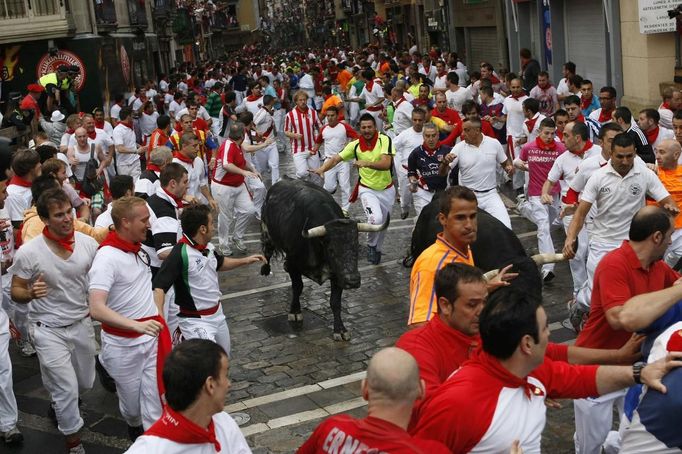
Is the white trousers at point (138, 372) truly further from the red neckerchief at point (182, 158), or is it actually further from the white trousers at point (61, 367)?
the red neckerchief at point (182, 158)

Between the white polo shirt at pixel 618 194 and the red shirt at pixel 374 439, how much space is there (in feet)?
17.0

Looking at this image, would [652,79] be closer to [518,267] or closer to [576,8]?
[576,8]

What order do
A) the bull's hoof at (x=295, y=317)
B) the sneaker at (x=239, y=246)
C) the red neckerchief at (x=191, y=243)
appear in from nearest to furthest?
the red neckerchief at (x=191, y=243) → the bull's hoof at (x=295, y=317) → the sneaker at (x=239, y=246)

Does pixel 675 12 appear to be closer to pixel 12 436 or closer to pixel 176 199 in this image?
pixel 176 199

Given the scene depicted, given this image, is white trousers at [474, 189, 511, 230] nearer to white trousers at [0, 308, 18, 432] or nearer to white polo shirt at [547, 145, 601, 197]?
white polo shirt at [547, 145, 601, 197]

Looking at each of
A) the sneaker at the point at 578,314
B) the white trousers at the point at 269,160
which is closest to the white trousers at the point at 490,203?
the sneaker at the point at 578,314

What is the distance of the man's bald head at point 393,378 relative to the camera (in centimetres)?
371

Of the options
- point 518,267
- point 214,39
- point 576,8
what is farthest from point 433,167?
point 214,39

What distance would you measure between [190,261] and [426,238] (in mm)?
3186

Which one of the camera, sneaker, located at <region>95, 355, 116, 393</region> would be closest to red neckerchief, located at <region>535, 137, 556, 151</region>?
the camera

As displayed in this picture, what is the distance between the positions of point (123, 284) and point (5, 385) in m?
1.42

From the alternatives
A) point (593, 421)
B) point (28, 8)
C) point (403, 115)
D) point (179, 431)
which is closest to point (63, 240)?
point (179, 431)

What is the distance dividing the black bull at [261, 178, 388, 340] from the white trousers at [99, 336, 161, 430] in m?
3.10

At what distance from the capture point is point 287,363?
9.33m
